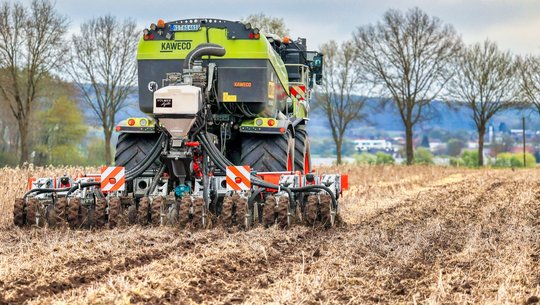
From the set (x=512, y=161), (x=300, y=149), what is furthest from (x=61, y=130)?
(x=300, y=149)

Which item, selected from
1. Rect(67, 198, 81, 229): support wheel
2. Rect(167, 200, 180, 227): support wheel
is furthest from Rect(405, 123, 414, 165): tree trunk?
Rect(67, 198, 81, 229): support wheel

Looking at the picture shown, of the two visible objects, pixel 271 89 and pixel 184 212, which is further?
pixel 271 89

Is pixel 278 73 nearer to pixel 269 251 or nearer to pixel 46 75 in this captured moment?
pixel 269 251

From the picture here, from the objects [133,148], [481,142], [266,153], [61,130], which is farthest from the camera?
[481,142]

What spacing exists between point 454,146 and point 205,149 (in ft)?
223

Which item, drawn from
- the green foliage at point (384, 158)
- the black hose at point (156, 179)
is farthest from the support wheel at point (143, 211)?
the green foliage at point (384, 158)

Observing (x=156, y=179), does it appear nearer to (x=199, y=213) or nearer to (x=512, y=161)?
(x=199, y=213)

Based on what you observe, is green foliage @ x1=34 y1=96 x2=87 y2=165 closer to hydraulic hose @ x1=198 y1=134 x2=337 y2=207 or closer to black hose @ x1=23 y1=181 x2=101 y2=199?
black hose @ x1=23 y1=181 x2=101 y2=199

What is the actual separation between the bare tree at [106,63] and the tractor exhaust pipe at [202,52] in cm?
2478

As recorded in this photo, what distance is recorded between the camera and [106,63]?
36.8m

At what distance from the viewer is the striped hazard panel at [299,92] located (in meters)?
16.1

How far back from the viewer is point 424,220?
12977 mm

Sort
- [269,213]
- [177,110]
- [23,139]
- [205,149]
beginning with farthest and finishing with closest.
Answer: [23,139] < [205,149] < [177,110] < [269,213]

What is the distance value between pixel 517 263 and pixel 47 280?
14.0ft
